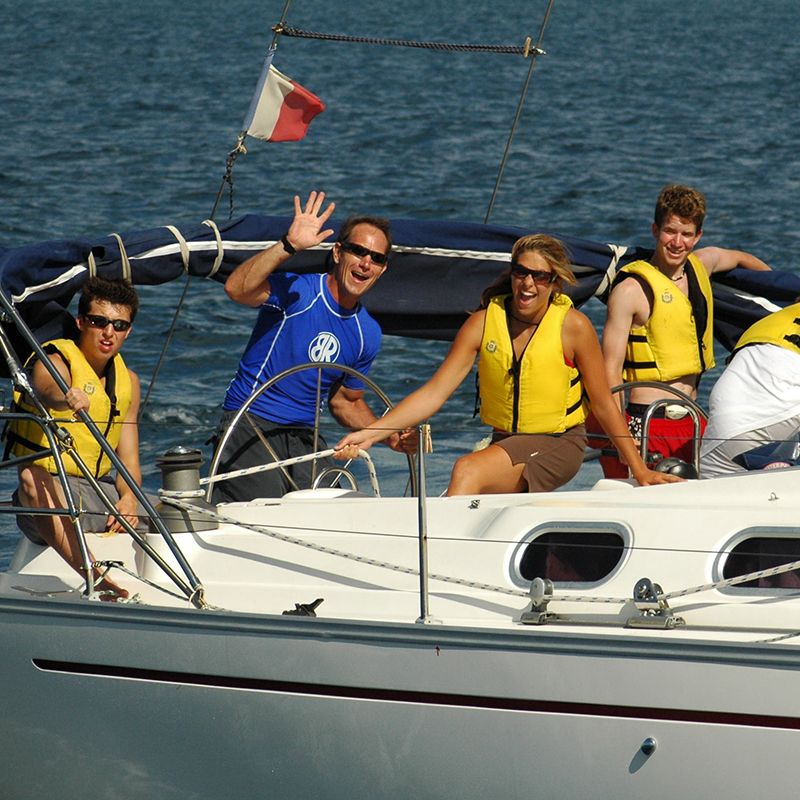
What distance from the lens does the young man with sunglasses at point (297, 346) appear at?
232 inches

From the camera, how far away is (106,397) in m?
5.42

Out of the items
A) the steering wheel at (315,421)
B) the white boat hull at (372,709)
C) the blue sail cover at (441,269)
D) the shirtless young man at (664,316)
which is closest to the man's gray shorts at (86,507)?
the steering wheel at (315,421)

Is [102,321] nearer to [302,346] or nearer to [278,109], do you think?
[302,346]

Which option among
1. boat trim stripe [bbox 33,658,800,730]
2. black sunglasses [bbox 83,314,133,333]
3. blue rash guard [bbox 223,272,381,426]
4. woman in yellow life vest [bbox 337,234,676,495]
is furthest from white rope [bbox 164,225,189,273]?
boat trim stripe [bbox 33,658,800,730]

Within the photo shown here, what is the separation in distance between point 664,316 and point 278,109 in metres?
2.14

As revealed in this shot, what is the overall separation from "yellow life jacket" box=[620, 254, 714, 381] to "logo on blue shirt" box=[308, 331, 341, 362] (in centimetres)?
118

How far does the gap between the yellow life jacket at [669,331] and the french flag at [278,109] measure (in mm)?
1801

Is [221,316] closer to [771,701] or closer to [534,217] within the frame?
[534,217]

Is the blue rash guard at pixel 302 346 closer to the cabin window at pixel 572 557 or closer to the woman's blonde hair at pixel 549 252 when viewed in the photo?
the woman's blonde hair at pixel 549 252

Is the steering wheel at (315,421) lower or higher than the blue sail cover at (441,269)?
lower

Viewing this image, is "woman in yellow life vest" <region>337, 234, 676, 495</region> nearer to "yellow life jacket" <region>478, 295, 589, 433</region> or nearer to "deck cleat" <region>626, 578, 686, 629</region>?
"yellow life jacket" <region>478, 295, 589, 433</region>

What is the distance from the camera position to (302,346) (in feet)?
19.6

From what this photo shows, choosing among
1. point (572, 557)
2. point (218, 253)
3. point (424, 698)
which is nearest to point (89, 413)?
point (218, 253)

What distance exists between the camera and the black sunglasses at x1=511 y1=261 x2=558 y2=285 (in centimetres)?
515
